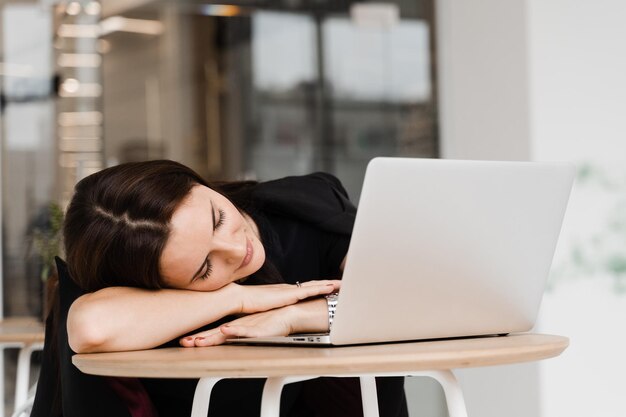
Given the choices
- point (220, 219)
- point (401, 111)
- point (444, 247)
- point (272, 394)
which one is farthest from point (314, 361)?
point (401, 111)

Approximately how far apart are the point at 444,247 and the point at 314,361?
23 centimetres

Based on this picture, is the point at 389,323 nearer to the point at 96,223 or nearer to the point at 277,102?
the point at 96,223

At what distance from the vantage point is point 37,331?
2121mm

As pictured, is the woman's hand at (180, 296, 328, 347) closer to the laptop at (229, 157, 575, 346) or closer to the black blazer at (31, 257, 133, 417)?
the laptop at (229, 157, 575, 346)

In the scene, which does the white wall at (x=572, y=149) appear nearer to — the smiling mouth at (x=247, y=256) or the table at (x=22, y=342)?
the table at (x=22, y=342)

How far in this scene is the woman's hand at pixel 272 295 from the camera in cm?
128

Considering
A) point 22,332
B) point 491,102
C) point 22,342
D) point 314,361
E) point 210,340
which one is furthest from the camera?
point 491,102

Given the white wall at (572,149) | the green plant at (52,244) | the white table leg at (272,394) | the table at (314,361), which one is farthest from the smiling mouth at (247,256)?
the white wall at (572,149)

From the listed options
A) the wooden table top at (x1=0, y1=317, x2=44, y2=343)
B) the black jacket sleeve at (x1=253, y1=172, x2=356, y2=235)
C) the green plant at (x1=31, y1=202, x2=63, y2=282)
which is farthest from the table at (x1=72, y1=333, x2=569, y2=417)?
the green plant at (x1=31, y1=202, x2=63, y2=282)

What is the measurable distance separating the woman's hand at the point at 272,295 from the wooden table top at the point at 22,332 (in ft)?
2.57

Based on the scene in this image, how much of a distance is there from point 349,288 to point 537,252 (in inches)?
10.1

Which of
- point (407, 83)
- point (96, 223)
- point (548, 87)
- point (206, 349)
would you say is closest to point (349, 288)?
point (206, 349)

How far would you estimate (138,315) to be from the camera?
1.20m

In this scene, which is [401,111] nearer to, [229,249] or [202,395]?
[229,249]
